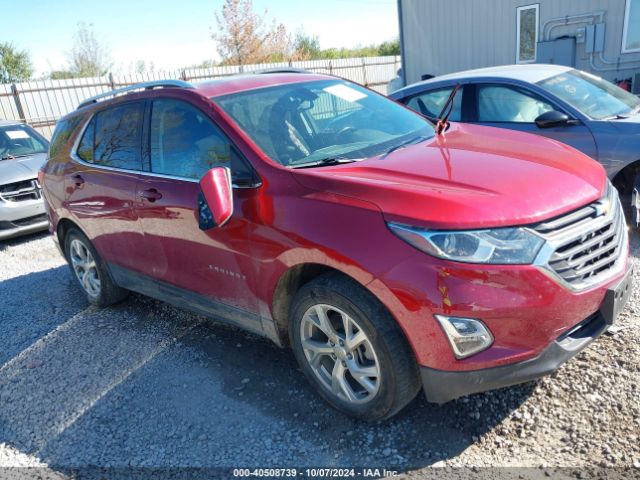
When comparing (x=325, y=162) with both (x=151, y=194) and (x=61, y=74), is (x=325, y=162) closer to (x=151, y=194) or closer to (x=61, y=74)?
(x=151, y=194)

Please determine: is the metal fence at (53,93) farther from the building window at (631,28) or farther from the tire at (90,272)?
the tire at (90,272)

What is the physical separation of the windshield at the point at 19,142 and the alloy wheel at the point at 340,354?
709cm

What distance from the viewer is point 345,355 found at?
260 centimetres

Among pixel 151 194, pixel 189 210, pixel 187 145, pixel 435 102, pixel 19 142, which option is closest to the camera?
pixel 189 210

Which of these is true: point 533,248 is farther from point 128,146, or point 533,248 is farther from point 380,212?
point 128,146

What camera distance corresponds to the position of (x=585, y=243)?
7.41 feet

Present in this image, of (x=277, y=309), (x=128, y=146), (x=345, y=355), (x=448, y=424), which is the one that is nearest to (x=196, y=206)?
(x=277, y=309)

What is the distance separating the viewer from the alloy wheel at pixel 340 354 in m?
2.51

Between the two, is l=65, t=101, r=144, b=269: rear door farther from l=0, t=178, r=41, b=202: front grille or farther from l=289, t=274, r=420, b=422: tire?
l=0, t=178, r=41, b=202: front grille

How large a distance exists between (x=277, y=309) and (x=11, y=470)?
165cm

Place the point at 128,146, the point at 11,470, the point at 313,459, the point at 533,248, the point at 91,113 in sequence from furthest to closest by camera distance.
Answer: the point at 91,113, the point at 128,146, the point at 11,470, the point at 313,459, the point at 533,248

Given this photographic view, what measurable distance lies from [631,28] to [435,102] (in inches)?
230

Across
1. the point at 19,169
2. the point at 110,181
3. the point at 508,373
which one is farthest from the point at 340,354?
the point at 19,169

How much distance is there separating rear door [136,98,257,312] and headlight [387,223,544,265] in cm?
112
